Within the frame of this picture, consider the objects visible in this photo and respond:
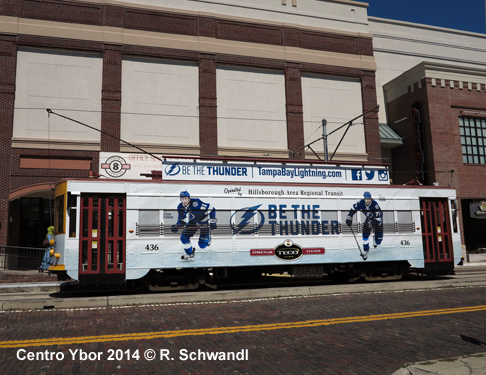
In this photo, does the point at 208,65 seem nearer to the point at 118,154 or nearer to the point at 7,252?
the point at 118,154

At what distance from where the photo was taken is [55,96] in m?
21.6

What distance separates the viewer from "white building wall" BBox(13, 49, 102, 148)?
2103 cm

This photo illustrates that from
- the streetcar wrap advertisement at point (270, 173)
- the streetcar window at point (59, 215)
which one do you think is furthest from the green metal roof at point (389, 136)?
the streetcar window at point (59, 215)

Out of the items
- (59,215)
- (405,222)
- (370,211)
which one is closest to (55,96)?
(59,215)

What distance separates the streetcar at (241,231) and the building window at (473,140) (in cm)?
1545

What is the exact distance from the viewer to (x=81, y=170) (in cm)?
2148

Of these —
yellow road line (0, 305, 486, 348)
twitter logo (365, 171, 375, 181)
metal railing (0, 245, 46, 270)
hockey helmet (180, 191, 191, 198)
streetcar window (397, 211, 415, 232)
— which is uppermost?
twitter logo (365, 171, 375, 181)

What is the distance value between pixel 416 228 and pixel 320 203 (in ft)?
11.5

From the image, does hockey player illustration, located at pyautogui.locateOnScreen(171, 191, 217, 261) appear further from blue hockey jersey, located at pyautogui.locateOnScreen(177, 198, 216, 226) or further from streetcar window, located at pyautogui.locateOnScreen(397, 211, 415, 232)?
streetcar window, located at pyautogui.locateOnScreen(397, 211, 415, 232)

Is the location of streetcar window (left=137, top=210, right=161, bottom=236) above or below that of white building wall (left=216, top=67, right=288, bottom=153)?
below

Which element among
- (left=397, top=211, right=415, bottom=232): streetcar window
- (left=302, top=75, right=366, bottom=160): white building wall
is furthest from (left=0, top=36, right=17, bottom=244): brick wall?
(left=397, top=211, right=415, bottom=232): streetcar window

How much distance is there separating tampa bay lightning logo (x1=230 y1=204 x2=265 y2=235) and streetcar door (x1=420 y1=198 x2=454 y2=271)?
5.72 metres

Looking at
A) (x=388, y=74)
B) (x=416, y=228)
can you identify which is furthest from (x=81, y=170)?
(x=388, y=74)

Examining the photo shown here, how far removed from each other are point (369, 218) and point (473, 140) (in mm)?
19029
